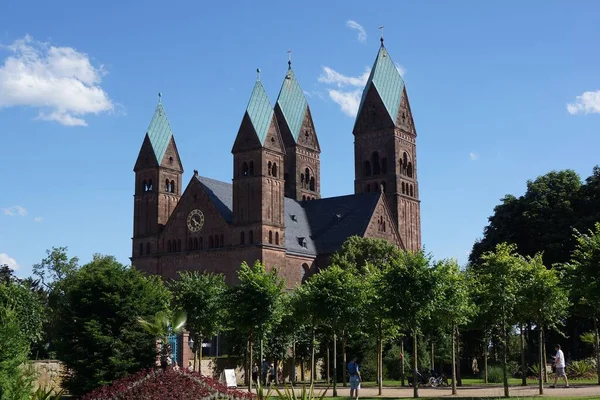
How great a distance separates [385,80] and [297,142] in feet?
47.8

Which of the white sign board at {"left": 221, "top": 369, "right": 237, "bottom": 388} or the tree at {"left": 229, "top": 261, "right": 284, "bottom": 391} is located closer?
the white sign board at {"left": 221, "top": 369, "right": 237, "bottom": 388}

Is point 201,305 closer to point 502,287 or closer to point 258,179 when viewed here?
point 502,287

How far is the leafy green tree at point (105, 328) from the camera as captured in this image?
116 feet

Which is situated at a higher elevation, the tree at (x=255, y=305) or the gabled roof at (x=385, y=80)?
the gabled roof at (x=385, y=80)

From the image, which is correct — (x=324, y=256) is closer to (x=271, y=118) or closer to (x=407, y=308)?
(x=271, y=118)

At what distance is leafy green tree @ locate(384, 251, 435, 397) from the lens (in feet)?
127

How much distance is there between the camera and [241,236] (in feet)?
275

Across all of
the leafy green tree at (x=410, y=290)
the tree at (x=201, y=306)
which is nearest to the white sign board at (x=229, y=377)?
the tree at (x=201, y=306)

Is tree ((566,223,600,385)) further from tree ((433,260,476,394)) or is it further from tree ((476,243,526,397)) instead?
tree ((433,260,476,394))

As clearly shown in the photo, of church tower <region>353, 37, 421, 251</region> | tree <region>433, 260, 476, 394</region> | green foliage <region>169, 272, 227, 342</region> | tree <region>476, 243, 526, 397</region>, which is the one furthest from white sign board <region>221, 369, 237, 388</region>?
church tower <region>353, 37, 421, 251</region>

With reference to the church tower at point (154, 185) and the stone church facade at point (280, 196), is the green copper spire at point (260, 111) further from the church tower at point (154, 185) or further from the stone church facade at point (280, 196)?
the church tower at point (154, 185)

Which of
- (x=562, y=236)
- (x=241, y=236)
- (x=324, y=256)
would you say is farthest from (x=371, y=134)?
(x=562, y=236)

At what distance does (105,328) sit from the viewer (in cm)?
3634

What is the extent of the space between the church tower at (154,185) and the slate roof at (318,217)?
5.90 meters
